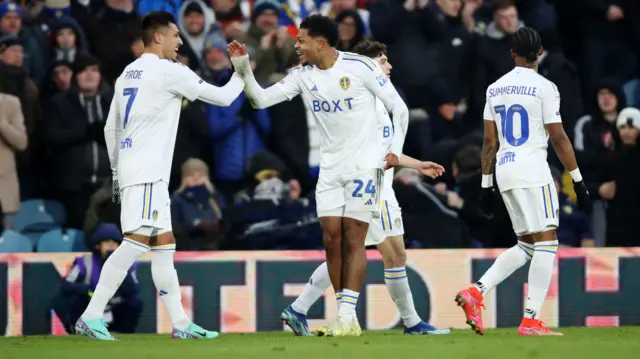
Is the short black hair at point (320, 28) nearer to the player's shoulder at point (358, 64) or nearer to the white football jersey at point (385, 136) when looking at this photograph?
the player's shoulder at point (358, 64)

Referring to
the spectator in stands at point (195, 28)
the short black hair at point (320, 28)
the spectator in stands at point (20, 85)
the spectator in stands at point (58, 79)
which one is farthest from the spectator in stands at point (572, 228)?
the spectator in stands at point (20, 85)

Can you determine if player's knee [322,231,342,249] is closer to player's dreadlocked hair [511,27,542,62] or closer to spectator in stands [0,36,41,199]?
player's dreadlocked hair [511,27,542,62]

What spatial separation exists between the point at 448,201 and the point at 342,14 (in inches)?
88.2

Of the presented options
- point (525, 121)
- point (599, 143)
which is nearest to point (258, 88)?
point (525, 121)

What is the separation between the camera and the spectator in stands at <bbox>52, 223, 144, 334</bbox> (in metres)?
12.0

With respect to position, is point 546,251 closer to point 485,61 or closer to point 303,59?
point 303,59

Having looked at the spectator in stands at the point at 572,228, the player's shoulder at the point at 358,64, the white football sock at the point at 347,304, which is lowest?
the white football sock at the point at 347,304

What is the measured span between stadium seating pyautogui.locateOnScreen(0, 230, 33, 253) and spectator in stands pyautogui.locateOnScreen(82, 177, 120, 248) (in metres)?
0.58

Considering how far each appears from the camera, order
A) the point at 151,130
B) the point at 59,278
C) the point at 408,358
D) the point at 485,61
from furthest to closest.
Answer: the point at 485,61
the point at 59,278
the point at 151,130
the point at 408,358

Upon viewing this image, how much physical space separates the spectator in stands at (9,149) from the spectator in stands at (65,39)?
2.45 ft

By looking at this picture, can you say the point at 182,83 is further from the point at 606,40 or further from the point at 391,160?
the point at 606,40

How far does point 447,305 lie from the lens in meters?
12.6

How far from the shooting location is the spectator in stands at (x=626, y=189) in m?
13.8

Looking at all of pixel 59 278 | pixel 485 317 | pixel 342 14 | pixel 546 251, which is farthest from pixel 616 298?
pixel 59 278
